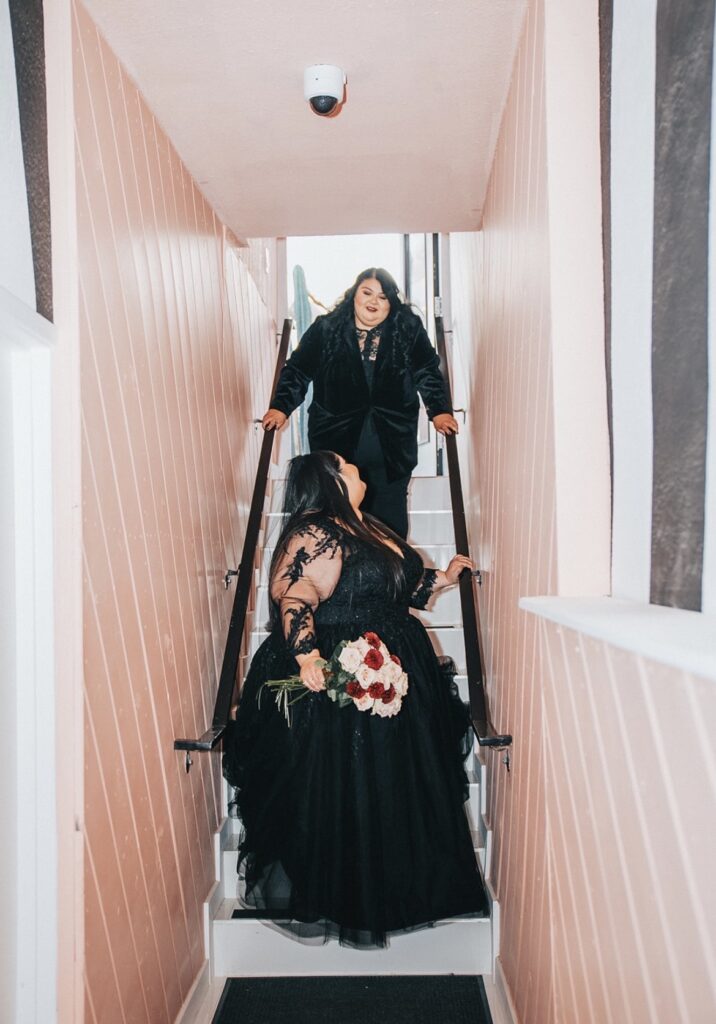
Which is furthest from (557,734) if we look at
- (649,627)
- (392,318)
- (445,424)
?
(392,318)

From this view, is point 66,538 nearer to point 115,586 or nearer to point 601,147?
point 115,586

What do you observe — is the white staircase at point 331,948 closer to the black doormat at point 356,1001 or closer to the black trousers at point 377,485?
the black doormat at point 356,1001

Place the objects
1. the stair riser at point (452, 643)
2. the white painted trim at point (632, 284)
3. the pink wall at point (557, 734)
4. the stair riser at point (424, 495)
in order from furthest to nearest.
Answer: the stair riser at point (424, 495)
the stair riser at point (452, 643)
the white painted trim at point (632, 284)
the pink wall at point (557, 734)

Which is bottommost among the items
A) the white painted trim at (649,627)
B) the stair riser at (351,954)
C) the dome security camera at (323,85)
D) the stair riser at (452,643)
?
the stair riser at (351,954)

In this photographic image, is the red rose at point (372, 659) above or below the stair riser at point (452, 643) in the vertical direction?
above

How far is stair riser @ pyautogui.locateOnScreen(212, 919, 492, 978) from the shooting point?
269 centimetres

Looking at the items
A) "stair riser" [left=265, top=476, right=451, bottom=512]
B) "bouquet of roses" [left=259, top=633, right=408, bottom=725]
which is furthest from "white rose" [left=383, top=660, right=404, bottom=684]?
"stair riser" [left=265, top=476, right=451, bottom=512]

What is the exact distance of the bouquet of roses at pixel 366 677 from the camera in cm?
237

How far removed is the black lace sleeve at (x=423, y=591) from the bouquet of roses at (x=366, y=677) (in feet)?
1.90

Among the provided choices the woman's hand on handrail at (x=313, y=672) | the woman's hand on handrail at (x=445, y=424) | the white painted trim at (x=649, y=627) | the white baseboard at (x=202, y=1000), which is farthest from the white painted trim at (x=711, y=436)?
the woman's hand on handrail at (x=445, y=424)

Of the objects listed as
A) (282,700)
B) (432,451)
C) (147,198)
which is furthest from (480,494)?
(432,451)

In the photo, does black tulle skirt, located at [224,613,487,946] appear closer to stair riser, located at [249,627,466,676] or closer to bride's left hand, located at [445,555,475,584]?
bride's left hand, located at [445,555,475,584]

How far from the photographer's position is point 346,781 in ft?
8.44

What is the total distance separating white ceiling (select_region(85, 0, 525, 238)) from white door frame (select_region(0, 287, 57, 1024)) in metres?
1.02
